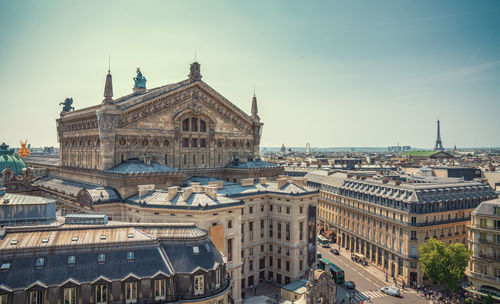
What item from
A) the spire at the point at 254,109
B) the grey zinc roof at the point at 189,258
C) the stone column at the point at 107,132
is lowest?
the grey zinc roof at the point at 189,258

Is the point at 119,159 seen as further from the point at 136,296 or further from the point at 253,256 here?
the point at 136,296

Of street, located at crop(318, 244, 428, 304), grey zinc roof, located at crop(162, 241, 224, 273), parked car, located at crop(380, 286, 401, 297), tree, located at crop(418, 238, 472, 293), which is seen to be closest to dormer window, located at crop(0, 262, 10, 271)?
grey zinc roof, located at crop(162, 241, 224, 273)

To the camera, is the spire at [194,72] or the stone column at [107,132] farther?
the spire at [194,72]

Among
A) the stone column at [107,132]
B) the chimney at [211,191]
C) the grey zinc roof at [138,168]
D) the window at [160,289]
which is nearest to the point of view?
the window at [160,289]

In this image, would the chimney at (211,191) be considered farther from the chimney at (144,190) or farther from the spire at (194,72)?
the spire at (194,72)

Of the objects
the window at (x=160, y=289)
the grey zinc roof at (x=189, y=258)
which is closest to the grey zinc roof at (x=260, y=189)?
the grey zinc roof at (x=189, y=258)

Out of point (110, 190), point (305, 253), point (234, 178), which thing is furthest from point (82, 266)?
point (234, 178)

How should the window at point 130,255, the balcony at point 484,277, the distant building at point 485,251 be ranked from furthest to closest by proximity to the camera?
the distant building at point 485,251
the balcony at point 484,277
the window at point 130,255
